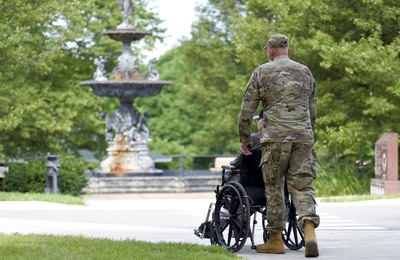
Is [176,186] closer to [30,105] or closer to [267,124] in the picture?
[30,105]

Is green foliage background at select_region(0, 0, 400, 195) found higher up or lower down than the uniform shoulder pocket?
higher up

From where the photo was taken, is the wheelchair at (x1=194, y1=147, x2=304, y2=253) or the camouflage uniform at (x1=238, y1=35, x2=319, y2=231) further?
the wheelchair at (x1=194, y1=147, x2=304, y2=253)

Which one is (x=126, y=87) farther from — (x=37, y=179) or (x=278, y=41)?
(x=278, y=41)

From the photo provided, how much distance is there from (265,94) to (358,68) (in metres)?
19.8

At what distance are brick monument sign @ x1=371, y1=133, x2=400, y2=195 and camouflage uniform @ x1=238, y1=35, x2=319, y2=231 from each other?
49.7ft

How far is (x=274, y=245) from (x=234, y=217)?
1.65ft

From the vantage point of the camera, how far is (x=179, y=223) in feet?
61.1

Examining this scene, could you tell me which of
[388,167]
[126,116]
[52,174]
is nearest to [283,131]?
[388,167]

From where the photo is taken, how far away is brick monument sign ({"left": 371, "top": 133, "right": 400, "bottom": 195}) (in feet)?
90.5

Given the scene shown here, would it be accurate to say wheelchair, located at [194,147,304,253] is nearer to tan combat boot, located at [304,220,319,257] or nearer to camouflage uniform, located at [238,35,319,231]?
camouflage uniform, located at [238,35,319,231]

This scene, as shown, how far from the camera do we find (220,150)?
68.4m

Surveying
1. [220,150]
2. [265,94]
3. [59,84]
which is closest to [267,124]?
[265,94]

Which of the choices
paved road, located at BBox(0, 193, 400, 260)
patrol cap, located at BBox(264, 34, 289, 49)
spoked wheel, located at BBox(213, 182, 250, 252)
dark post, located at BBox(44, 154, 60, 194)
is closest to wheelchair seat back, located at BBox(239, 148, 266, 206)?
spoked wheel, located at BBox(213, 182, 250, 252)

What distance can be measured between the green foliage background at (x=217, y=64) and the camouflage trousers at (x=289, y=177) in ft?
60.4
